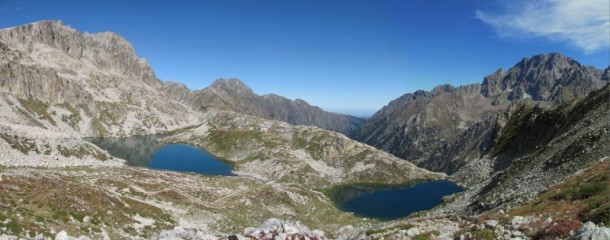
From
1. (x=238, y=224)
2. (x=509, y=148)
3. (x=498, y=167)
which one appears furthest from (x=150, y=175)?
(x=509, y=148)

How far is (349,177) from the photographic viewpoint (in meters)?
155

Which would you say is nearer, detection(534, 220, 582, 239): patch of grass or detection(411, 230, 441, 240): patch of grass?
detection(534, 220, 582, 239): patch of grass

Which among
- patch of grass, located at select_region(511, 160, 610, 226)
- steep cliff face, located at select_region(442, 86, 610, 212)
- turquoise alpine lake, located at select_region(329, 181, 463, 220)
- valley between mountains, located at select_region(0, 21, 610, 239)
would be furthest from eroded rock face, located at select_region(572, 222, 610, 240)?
turquoise alpine lake, located at select_region(329, 181, 463, 220)

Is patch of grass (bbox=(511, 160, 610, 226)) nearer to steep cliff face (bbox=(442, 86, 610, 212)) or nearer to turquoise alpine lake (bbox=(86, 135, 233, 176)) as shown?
steep cliff face (bbox=(442, 86, 610, 212))

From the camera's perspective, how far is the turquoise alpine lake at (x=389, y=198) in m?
110

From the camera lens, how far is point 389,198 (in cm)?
13062

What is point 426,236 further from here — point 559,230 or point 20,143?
point 20,143

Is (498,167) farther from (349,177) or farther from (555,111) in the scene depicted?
(349,177)

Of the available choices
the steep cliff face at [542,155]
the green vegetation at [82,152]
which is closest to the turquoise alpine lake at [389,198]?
the steep cliff face at [542,155]

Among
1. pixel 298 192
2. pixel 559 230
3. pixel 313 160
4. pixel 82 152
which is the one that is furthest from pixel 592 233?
pixel 313 160

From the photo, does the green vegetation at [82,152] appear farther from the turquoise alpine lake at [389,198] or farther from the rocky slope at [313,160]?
the turquoise alpine lake at [389,198]

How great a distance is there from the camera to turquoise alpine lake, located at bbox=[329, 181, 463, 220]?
110 metres

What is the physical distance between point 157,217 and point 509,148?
127m

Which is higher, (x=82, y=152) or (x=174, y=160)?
(x=82, y=152)
